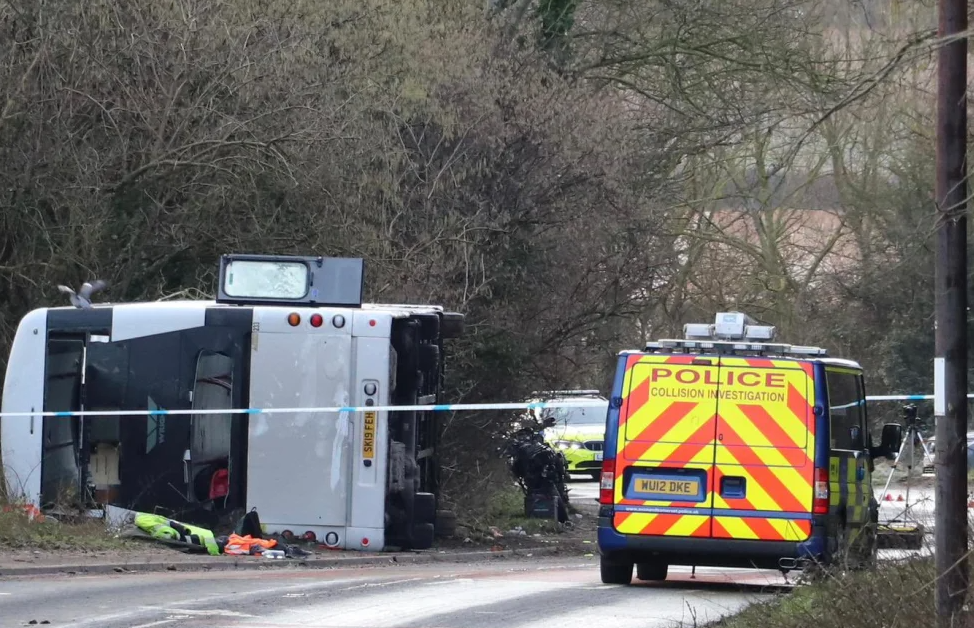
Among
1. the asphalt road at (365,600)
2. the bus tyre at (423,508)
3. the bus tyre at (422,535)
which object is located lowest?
the asphalt road at (365,600)

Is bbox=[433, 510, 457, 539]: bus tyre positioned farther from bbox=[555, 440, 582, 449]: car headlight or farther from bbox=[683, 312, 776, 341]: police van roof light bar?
bbox=[555, 440, 582, 449]: car headlight

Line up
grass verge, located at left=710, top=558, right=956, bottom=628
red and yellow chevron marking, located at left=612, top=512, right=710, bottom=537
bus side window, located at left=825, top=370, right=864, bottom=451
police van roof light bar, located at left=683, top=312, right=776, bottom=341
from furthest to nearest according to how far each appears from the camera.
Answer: police van roof light bar, located at left=683, top=312, right=776, bottom=341 < bus side window, located at left=825, top=370, right=864, bottom=451 < red and yellow chevron marking, located at left=612, top=512, right=710, bottom=537 < grass verge, located at left=710, top=558, right=956, bottom=628

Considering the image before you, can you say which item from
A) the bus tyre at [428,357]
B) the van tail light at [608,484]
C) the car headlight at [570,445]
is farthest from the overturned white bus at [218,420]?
the car headlight at [570,445]

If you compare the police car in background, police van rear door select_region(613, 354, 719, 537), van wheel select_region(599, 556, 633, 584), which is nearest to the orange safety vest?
van wheel select_region(599, 556, 633, 584)

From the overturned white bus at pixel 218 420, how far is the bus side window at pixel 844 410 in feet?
14.0

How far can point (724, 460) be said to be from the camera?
12.3 metres

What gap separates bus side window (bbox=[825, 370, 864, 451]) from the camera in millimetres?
12602

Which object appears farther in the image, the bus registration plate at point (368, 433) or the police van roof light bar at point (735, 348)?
the bus registration plate at point (368, 433)

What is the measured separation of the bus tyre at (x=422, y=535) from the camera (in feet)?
48.9

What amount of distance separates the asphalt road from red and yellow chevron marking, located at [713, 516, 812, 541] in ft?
1.70

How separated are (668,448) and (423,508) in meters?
3.45

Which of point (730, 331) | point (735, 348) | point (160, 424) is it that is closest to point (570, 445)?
point (160, 424)

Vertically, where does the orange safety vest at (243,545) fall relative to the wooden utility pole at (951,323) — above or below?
below

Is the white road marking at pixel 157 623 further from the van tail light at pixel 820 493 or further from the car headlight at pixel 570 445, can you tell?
the car headlight at pixel 570 445
